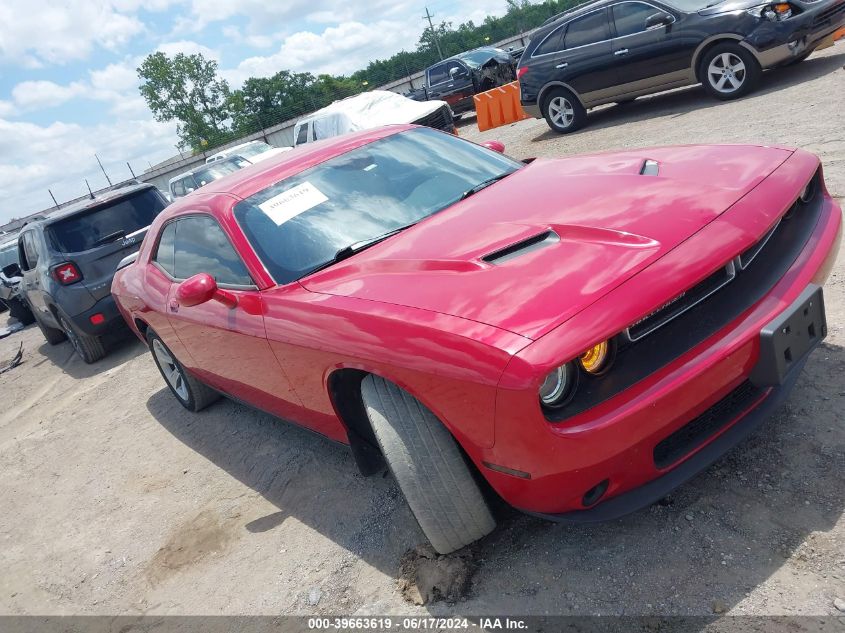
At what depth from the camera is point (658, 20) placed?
29.5 ft

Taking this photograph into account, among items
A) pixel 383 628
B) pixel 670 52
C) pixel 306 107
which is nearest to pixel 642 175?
pixel 383 628

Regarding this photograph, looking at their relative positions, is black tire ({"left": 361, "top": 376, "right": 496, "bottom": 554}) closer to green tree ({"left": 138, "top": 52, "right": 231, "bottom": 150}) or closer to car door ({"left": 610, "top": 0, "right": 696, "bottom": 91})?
car door ({"left": 610, "top": 0, "right": 696, "bottom": 91})

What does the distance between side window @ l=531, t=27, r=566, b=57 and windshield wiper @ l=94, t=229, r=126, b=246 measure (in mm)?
6888

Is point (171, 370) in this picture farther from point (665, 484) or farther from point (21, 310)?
point (21, 310)

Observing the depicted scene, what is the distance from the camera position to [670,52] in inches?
354

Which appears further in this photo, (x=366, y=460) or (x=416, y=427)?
(x=366, y=460)

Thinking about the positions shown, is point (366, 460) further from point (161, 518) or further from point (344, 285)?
point (161, 518)

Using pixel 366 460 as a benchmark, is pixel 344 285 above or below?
above

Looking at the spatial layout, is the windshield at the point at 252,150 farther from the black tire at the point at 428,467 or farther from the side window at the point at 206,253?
the black tire at the point at 428,467

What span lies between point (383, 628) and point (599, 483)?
0.97m

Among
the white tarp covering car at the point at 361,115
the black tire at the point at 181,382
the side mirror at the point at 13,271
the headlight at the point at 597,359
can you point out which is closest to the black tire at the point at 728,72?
the white tarp covering car at the point at 361,115

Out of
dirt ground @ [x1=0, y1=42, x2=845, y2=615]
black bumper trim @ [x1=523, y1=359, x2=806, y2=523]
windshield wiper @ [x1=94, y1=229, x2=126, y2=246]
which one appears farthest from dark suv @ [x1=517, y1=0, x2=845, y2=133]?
black bumper trim @ [x1=523, y1=359, x2=806, y2=523]

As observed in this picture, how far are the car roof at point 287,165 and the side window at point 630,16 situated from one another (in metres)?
6.65

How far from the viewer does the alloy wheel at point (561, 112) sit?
10.6 m
